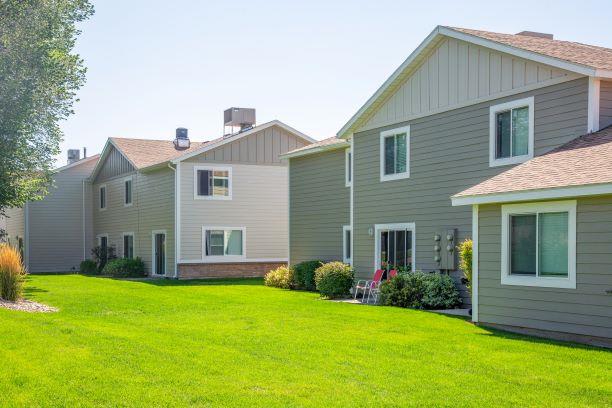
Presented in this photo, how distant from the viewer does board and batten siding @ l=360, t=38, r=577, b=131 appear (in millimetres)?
14859

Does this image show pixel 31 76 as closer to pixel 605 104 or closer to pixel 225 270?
pixel 225 270

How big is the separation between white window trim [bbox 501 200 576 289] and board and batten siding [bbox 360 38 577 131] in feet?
9.99

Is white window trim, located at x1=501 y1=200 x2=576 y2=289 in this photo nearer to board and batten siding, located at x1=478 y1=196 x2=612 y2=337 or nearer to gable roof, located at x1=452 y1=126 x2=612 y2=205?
board and batten siding, located at x1=478 y1=196 x2=612 y2=337

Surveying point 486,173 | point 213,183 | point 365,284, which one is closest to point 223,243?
point 213,183

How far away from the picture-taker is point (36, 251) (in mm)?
37781

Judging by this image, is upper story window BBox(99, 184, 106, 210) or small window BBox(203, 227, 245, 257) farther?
upper story window BBox(99, 184, 106, 210)

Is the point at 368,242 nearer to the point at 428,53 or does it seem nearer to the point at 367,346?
the point at 428,53

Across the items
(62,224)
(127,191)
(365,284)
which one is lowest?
(365,284)

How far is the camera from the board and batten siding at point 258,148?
2966 cm

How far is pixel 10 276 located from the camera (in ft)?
53.6

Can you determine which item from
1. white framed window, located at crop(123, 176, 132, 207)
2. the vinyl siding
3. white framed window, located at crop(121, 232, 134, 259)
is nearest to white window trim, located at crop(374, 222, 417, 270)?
the vinyl siding

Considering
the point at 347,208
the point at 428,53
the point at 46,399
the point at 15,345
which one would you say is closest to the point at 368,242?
the point at 347,208

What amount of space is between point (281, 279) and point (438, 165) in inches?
345

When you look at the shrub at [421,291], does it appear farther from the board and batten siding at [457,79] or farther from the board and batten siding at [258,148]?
the board and batten siding at [258,148]
